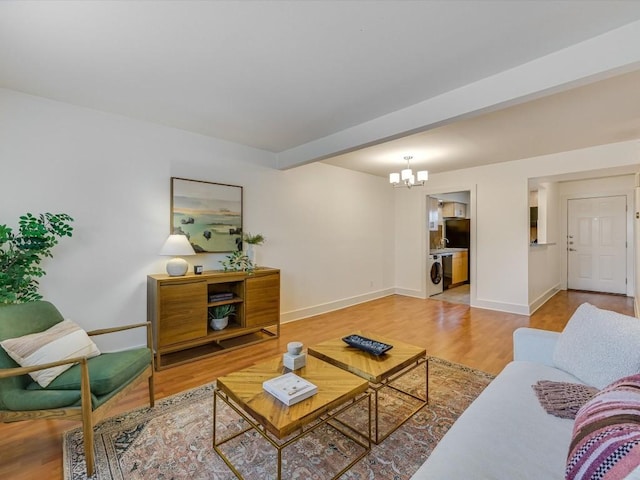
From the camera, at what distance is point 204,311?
306cm

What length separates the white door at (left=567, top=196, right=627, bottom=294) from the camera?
19.4 feet

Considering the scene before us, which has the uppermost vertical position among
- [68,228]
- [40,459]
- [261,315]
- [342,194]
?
[342,194]

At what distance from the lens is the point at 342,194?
16.9 feet

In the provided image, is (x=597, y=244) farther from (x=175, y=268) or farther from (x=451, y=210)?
(x=175, y=268)

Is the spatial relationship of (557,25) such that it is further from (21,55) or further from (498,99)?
(21,55)

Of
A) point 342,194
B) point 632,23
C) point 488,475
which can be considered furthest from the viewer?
point 342,194

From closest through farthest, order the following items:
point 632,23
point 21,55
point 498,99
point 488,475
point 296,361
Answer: point 488,475
point 632,23
point 296,361
point 21,55
point 498,99

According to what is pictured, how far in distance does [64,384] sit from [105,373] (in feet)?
0.63

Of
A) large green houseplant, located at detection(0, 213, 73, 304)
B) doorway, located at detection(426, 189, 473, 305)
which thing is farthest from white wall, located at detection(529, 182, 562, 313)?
large green houseplant, located at detection(0, 213, 73, 304)

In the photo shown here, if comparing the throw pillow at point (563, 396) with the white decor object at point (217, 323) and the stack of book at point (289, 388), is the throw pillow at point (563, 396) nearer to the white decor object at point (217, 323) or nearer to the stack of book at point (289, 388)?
the stack of book at point (289, 388)

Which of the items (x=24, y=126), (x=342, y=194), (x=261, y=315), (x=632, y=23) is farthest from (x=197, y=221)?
(x=632, y=23)

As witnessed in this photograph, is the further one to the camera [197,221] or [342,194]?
[342,194]

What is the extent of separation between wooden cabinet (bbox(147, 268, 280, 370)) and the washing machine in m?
3.42

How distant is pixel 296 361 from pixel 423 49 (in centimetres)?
Result: 209
